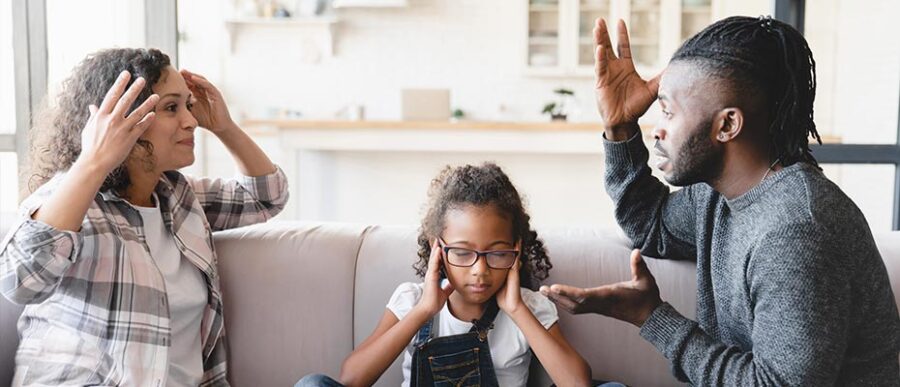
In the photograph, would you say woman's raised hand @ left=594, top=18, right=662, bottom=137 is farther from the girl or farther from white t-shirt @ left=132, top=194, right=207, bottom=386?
white t-shirt @ left=132, top=194, right=207, bottom=386

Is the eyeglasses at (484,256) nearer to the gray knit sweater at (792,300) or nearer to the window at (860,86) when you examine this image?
the gray knit sweater at (792,300)

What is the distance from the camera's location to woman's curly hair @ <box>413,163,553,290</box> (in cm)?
164

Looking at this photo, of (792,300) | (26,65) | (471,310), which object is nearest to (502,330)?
(471,310)

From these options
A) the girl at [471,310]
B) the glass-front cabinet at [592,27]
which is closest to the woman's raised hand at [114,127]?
the girl at [471,310]

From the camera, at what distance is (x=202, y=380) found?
65.9 inches

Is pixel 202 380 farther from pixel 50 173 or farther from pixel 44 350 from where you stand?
pixel 50 173

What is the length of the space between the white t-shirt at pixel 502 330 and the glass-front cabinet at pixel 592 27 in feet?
12.4

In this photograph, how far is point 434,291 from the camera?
5.14 feet

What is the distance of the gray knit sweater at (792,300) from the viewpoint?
44.6 inches

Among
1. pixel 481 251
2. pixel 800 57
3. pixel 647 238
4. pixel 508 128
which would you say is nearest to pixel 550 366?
pixel 481 251

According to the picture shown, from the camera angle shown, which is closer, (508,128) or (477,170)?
(477,170)

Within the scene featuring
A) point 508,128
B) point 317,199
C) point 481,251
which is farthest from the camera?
point 317,199

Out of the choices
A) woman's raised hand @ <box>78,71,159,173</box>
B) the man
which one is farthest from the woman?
the man

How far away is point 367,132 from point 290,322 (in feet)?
9.45
